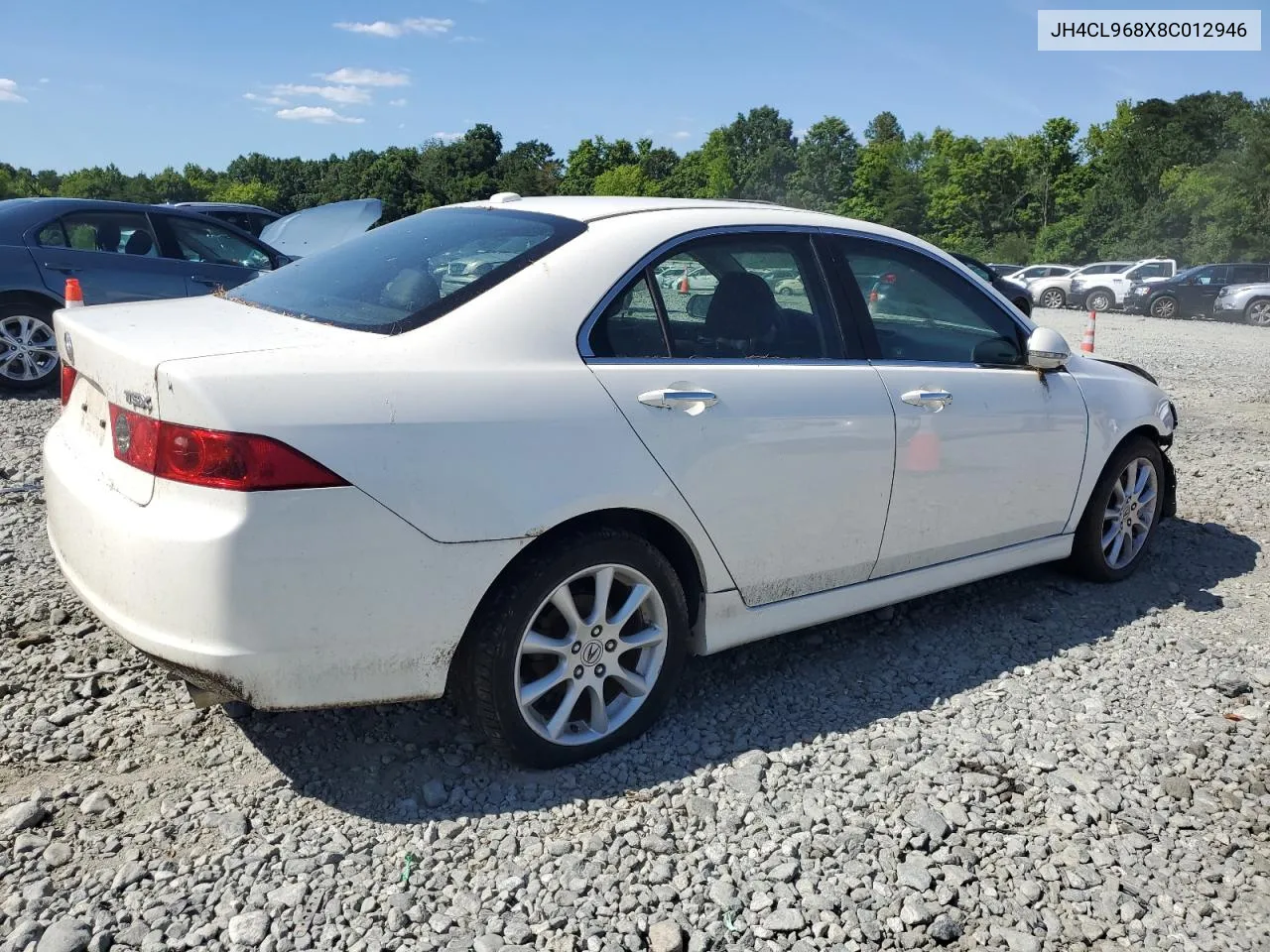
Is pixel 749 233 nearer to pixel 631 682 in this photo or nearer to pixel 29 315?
pixel 631 682

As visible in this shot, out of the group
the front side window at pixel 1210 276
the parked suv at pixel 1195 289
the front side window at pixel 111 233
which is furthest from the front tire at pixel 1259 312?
the front side window at pixel 111 233

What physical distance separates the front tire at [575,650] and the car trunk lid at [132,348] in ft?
2.96

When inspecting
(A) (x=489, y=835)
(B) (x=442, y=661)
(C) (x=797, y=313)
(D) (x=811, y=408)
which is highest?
(C) (x=797, y=313)

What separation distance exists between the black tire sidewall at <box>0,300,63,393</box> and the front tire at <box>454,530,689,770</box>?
6.90m

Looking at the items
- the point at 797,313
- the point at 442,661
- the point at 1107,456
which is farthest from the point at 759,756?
the point at 1107,456

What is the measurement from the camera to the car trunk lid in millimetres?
2598

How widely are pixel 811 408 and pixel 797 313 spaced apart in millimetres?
400

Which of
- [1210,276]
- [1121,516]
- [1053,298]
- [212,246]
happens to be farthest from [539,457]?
[1053,298]

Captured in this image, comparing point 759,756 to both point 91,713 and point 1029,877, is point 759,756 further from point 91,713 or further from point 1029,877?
point 91,713

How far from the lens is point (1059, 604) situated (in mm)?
4609

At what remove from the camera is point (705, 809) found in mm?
2910

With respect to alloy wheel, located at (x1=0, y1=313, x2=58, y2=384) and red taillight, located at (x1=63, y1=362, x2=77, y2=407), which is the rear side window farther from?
red taillight, located at (x1=63, y1=362, x2=77, y2=407)

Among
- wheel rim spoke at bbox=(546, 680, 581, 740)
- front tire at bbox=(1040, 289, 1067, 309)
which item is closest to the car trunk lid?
wheel rim spoke at bbox=(546, 680, 581, 740)

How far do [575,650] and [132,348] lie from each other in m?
1.46
